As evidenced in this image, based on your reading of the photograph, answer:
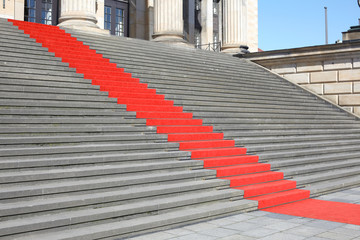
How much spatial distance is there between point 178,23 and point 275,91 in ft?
17.9

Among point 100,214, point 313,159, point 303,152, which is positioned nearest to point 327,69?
point 303,152

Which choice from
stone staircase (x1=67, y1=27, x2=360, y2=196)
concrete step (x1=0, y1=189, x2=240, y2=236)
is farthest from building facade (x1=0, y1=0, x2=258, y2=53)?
concrete step (x1=0, y1=189, x2=240, y2=236)

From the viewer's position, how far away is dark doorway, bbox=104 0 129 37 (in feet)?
82.9

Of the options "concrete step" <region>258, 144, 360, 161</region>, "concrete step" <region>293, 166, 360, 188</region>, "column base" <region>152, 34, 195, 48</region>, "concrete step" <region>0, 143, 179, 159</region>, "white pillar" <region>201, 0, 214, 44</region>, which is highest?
"white pillar" <region>201, 0, 214, 44</region>

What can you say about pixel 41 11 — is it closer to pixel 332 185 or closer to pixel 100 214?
pixel 332 185

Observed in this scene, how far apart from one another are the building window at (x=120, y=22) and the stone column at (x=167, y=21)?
6897 mm

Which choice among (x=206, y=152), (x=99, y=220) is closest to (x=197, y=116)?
(x=206, y=152)

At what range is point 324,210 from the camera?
789 centimetres

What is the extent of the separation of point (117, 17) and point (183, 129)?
17139 millimetres

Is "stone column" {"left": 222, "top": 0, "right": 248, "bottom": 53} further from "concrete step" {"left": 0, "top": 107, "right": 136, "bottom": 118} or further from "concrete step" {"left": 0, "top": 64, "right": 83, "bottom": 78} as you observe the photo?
"concrete step" {"left": 0, "top": 107, "right": 136, "bottom": 118}

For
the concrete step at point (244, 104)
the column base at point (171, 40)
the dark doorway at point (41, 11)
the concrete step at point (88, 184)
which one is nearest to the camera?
the concrete step at point (88, 184)

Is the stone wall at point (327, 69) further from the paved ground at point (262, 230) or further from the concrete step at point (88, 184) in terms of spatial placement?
the paved ground at point (262, 230)

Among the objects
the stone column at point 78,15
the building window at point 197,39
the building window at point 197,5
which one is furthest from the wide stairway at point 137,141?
the building window at point 197,5

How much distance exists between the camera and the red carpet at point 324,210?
7.24 m
